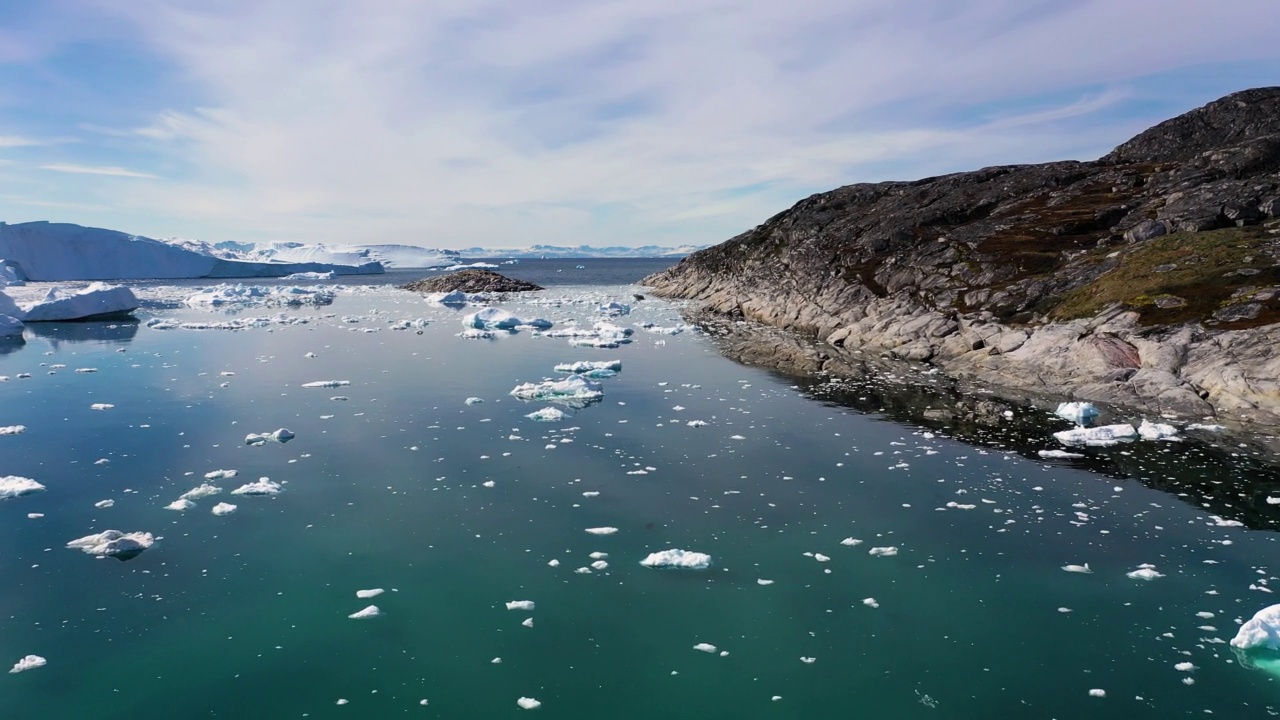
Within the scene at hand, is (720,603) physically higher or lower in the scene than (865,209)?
lower

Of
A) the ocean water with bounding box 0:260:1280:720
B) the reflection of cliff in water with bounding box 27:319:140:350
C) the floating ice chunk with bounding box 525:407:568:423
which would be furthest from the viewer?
the reflection of cliff in water with bounding box 27:319:140:350

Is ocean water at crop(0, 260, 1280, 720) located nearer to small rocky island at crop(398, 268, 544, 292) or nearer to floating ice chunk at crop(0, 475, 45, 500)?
floating ice chunk at crop(0, 475, 45, 500)

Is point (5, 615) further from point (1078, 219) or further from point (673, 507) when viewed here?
point (1078, 219)

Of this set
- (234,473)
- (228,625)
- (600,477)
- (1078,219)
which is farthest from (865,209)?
(228,625)

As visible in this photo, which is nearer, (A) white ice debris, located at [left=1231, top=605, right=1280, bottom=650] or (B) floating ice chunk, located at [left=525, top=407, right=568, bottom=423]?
(A) white ice debris, located at [left=1231, top=605, right=1280, bottom=650]

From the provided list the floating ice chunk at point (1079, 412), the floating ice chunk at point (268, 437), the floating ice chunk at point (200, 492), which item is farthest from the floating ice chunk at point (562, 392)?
the floating ice chunk at point (1079, 412)

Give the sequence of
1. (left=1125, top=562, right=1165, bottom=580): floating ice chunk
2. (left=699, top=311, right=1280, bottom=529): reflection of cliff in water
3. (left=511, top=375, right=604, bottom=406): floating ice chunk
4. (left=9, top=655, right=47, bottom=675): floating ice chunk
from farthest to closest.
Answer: (left=511, top=375, right=604, bottom=406): floating ice chunk, (left=699, top=311, right=1280, bottom=529): reflection of cliff in water, (left=1125, top=562, right=1165, bottom=580): floating ice chunk, (left=9, top=655, right=47, bottom=675): floating ice chunk

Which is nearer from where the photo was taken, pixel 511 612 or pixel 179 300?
pixel 511 612

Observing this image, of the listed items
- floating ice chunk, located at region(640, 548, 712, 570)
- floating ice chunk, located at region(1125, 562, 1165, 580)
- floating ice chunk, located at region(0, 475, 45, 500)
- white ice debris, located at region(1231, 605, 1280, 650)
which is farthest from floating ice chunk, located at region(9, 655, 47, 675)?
floating ice chunk, located at region(1125, 562, 1165, 580)
